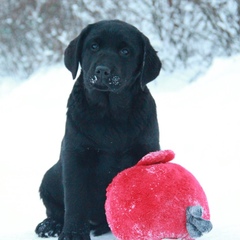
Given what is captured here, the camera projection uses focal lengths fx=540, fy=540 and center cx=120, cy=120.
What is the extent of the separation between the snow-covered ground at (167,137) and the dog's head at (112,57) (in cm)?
89

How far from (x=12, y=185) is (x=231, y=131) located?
225cm

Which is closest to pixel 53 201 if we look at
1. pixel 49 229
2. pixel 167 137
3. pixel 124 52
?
pixel 49 229

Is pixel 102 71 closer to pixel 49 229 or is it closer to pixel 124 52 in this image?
pixel 124 52

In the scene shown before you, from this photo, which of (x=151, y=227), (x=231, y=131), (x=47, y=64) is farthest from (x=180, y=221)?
(x=47, y=64)

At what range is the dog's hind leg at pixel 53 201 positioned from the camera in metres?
3.13

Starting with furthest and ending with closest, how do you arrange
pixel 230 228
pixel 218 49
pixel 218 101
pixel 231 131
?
pixel 218 49 < pixel 218 101 < pixel 231 131 < pixel 230 228

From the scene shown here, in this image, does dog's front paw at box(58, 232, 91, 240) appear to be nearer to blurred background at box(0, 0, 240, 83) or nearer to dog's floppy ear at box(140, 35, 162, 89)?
dog's floppy ear at box(140, 35, 162, 89)

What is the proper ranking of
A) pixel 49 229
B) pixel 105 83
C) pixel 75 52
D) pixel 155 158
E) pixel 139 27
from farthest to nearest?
pixel 139 27, pixel 49 229, pixel 75 52, pixel 105 83, pixel 155 158

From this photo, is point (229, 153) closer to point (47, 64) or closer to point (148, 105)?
point (148, 105)

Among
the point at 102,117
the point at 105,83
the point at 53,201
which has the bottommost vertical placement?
the point at 53,201

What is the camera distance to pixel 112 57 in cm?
280

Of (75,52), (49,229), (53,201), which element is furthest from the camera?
(53,201)

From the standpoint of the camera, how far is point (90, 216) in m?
3.04

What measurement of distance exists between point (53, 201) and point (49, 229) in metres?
0.20
